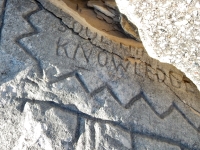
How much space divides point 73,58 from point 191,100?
1.17ft

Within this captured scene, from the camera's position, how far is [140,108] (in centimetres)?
81

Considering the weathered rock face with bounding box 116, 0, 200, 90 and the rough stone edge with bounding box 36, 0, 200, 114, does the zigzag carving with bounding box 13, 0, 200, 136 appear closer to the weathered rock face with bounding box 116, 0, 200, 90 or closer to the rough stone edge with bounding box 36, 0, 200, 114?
the rough stone edge with bounding box 36, 0, 200, 114

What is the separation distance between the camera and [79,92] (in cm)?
76

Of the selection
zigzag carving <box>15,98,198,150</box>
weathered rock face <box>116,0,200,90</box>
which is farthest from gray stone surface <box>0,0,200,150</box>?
weathered rock face <box>116,0,200,90</box>

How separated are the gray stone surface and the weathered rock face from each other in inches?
7.0

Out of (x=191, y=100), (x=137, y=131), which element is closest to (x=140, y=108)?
(x=137, y=131)

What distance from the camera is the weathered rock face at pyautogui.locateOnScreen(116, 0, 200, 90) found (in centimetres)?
60

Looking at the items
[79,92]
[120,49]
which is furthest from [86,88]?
[120,49]

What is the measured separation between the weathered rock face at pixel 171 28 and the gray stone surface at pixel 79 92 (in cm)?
18

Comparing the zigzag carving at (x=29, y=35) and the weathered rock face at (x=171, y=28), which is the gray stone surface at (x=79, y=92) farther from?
the weathered rock face at (x=171, y=28)

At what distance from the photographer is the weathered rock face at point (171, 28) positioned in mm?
603

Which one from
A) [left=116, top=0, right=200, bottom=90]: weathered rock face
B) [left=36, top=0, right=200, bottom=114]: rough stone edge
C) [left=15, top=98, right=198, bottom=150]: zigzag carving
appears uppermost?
[left=116, top=0, right=200, bottom=90]: weathered rock face

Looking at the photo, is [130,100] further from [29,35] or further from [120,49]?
[29,35]

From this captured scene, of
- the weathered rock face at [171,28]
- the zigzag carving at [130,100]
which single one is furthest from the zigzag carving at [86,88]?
the weathered rock face at [171,28]
